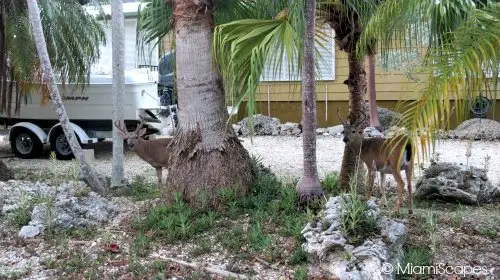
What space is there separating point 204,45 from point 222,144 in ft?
3.31

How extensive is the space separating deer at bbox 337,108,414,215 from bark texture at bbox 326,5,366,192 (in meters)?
0.13

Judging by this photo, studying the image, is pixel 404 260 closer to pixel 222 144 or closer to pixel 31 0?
pixel 222 144

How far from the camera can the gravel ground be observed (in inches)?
393

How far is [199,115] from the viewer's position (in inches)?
231

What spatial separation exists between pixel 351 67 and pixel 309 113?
191 cm

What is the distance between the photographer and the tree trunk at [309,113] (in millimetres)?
5086

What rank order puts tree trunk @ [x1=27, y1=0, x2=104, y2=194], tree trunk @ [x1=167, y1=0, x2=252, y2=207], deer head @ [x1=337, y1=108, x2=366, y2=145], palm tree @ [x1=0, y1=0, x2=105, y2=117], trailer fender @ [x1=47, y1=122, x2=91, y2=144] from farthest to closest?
trailer fender @ [x1=47, y1=122, x2=91, y2=144]
palm tree @ [x1=0, y1=0, x2=105, y2=117]
tree trunk @ [x1=27, y1=0, x2=104, y2=194]
deer head @ [x1=337, y1=108, x2=366, y2=145]
tree trunk @ [x1=167, y1=0, x2=252, y2=207]

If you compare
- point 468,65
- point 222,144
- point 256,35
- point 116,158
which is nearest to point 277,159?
point 116,158

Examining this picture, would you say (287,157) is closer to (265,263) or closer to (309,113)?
(309,113)

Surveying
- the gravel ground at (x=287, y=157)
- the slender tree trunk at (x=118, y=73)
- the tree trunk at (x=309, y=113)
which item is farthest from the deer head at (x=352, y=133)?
the slender tree trunk at (x=118, y=73)

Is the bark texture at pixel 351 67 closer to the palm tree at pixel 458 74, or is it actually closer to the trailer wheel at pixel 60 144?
the palm tree at pixel 458 74

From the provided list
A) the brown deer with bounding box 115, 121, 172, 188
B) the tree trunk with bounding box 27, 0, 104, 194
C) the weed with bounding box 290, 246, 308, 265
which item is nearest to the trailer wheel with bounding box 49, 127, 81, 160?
the brown deer with bounding box 115, 121, 172, 188

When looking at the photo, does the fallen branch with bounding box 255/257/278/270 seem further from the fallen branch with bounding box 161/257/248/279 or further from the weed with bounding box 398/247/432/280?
the weed with bounding box 398/247/432/280

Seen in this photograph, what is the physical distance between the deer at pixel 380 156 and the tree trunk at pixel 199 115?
1.43 metres
